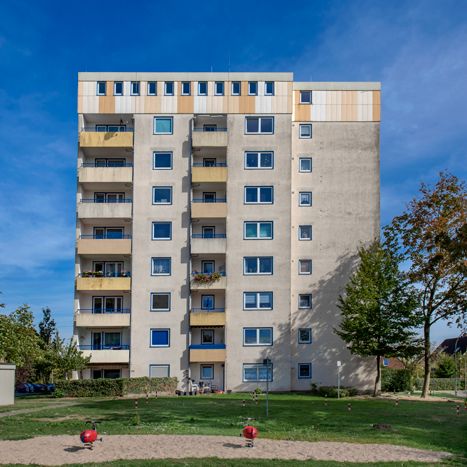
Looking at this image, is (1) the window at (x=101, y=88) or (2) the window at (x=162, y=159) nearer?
(2) the window at (x=162, y=159)

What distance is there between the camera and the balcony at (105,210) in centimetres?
5512

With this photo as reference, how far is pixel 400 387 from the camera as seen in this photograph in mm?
56094

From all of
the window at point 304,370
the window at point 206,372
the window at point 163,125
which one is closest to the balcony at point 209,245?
the window at point 206,372

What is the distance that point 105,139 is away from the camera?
55688 mm

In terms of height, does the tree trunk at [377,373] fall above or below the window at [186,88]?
below

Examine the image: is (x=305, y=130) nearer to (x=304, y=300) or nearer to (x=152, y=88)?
(x=152, y=88)

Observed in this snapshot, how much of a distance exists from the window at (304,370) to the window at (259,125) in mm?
19943

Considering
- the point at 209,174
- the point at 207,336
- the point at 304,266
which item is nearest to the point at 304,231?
the point at 304,266

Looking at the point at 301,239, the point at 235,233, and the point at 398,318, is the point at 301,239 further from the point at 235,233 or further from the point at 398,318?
the point at 398,318

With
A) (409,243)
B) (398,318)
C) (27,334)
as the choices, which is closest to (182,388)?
(27,334)

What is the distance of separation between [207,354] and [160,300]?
595 cm

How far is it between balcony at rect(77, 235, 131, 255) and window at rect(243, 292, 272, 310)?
1055 centimetres

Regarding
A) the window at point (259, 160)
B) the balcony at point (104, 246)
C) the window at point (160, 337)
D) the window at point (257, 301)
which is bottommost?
the window at point (160, 337)

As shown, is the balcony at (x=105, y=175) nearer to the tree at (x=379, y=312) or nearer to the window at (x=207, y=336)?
the window at (x=207, y=336)
